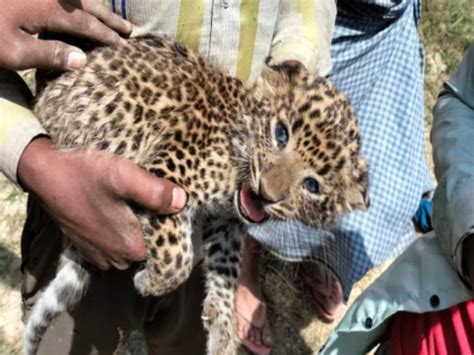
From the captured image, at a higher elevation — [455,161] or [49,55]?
[49,55]

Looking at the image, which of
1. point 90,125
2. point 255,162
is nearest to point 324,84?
point 255,162

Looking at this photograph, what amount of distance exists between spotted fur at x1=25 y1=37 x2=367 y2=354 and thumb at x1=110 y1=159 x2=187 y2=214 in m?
0.10

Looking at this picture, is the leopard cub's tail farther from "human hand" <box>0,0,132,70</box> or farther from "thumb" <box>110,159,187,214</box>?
"human hand" <box>0,0,132,70</box>

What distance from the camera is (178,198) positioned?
207 centimetres

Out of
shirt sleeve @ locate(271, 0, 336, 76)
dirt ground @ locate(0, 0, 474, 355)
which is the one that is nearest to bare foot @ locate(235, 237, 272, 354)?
dirt ground @ locate(0, 0, 474, 355)

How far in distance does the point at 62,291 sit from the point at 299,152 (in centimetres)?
94

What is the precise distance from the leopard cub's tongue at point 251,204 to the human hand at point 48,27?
67cm

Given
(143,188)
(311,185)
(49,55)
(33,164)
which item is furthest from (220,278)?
(49,55)

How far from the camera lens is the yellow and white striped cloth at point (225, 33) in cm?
202

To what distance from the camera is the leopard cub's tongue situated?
2.31 m

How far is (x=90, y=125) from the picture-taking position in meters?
2.21

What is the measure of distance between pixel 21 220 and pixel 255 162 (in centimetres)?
220

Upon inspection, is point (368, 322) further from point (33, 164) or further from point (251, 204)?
point (33, 164)

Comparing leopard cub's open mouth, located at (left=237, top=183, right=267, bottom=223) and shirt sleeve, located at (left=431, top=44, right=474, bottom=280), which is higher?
shirt sleeve, located at (left=431, top=44, right=474, bottom=280)
